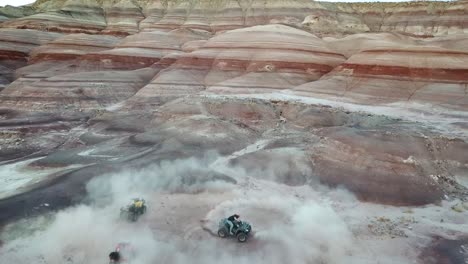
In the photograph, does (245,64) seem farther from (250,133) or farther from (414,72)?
(250,133)

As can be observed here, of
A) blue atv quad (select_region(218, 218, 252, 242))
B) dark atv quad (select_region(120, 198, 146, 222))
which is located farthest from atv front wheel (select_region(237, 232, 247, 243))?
dark atv quad (select_region(120, 198, 146, 222))

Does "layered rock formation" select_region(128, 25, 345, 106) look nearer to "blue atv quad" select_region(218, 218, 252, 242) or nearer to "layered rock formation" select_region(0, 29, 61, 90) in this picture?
"layered rock formation" select_region(0, 29, 61, 90)

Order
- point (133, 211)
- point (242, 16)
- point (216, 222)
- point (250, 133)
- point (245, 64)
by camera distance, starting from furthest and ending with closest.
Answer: point (242, 16) → point (245, 64) → point (250, 133) → point (216, 222) → point (133, 211)

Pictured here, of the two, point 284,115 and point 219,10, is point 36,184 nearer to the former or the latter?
point 284,115

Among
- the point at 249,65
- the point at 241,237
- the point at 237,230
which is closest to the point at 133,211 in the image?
the point at 237,230

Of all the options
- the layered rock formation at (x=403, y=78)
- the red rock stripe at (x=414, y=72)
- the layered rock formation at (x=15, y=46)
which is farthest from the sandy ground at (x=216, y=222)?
the layered rock formation at (x=15, y=46)

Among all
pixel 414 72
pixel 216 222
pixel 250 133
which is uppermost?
pixel 414 72
